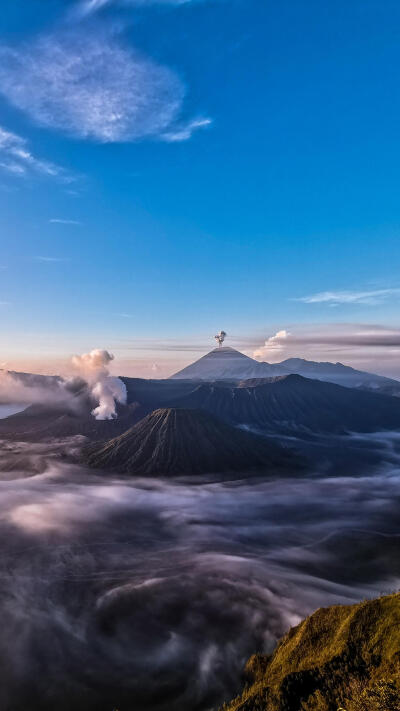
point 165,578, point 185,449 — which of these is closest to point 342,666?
point 165,578

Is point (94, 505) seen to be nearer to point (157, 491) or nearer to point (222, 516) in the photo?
point (157, 491)

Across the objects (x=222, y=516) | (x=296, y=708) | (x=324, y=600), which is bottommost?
(x=222, y=516)

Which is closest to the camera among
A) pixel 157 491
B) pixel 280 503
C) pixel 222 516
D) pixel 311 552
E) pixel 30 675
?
pixel 30 675

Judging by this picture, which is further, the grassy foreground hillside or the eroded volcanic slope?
the eroded volcanic slope

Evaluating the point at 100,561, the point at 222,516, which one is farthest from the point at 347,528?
the point at 100,561

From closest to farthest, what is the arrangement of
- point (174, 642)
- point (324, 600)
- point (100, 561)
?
1. point (174, 642)
2. point (324, 600)
3. point (100, 561)

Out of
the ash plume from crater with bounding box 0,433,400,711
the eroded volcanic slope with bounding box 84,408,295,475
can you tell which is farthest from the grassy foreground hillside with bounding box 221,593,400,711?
the eroded volcanic slope with bounding box 84,408,295,475

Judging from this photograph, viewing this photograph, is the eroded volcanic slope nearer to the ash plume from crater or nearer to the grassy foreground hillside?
the ash plume from crater

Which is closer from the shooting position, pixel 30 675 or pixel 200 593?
pixel 30 675
